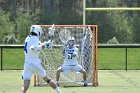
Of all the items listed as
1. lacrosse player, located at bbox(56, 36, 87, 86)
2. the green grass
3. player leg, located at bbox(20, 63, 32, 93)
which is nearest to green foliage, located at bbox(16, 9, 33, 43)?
the green grass

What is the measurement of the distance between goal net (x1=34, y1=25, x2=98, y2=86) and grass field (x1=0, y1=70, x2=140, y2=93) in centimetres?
67

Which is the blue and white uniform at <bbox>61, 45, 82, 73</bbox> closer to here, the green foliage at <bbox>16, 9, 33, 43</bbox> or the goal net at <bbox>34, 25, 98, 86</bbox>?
the goal net at <bbox>34, 25, 98, 86</bbox>

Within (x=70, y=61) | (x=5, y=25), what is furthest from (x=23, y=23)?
(x=70, y=61)

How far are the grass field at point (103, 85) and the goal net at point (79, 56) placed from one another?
671 millimetres

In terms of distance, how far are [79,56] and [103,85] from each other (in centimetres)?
138

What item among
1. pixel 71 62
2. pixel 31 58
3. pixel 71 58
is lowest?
pixel 71 62

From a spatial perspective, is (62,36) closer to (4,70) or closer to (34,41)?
(34,41)

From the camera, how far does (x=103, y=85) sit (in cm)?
1912

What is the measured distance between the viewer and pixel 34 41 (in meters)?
14.8

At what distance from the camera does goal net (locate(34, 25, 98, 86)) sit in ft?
64.1

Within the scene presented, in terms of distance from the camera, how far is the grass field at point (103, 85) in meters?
17.5

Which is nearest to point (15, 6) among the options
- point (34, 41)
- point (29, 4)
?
point (29, 4)

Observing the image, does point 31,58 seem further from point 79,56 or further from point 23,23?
point 23,23

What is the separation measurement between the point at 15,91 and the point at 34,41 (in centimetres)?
299
